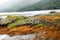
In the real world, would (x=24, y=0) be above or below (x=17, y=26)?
above

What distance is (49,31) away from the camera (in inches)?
112

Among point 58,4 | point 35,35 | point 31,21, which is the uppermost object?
point 58,4

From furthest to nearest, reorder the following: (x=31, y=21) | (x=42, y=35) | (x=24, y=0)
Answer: (x=24, y=0) < (x=31, y=21) < (x=42, y=35)

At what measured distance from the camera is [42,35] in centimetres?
279

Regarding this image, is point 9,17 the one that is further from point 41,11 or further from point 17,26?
point 41,11

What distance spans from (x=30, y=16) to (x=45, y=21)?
12.2 inches

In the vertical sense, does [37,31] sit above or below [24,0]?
below

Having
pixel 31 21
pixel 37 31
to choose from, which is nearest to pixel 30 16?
pixel 31 21

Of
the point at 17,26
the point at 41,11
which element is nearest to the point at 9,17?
the point at 17,26

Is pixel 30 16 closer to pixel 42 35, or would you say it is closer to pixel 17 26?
pixel 17 26

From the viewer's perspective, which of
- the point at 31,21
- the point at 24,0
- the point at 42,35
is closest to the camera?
the point at 42,35

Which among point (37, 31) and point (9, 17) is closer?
point (37, 31)

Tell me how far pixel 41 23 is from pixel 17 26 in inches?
16.9

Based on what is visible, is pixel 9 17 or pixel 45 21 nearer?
pixel 45 21
